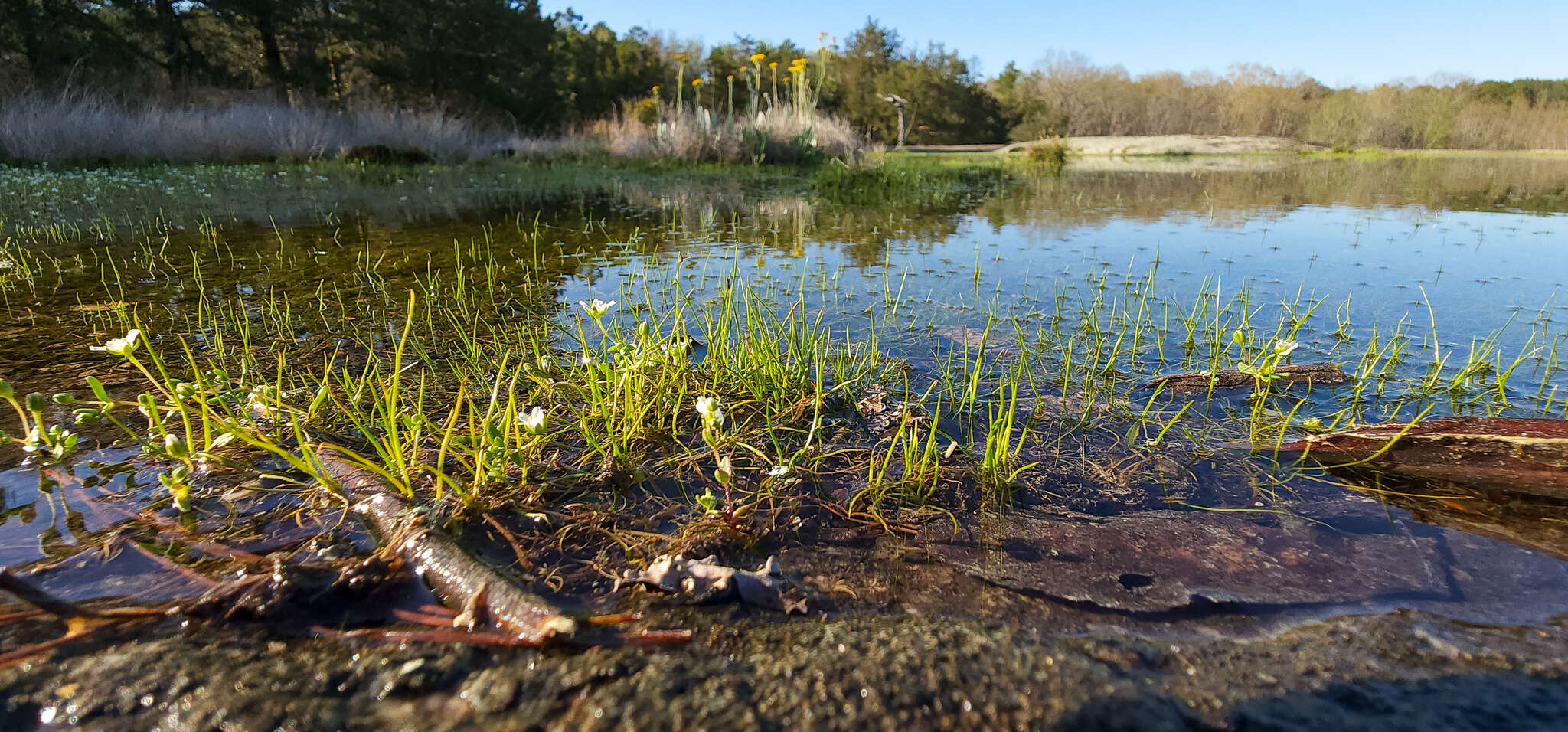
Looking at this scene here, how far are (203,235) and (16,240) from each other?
1.02 meters

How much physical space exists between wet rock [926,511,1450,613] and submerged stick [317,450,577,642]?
78cm

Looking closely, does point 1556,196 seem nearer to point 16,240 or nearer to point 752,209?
point 752,209

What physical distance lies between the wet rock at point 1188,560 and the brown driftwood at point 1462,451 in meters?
0.33

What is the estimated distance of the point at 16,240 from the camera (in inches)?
179

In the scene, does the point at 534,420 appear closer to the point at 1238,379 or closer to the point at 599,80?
the point at 1238,379

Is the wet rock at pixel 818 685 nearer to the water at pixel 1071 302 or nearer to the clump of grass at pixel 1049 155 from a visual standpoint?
the water at pixel 1071 302

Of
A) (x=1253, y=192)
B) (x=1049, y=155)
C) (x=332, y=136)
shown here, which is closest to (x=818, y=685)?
(x=1253, y=192)

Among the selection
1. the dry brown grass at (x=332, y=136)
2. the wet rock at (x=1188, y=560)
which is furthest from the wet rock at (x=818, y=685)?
the dry brown grass at (x=332, y=136)

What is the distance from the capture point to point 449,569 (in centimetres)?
118

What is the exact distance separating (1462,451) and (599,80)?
2730 centimetres

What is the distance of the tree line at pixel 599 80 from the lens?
15492 mm

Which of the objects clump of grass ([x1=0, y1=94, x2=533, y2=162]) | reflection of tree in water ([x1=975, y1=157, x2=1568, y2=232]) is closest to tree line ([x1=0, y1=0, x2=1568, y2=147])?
clump of grass ([x1=0, y1=94, x2=533, y2=162])

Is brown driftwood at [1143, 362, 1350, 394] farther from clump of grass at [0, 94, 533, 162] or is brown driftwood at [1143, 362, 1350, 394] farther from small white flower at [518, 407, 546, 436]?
clump of grass at [0, 94, 533, 162]

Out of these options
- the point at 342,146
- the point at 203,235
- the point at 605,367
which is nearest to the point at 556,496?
the point at 605,367
